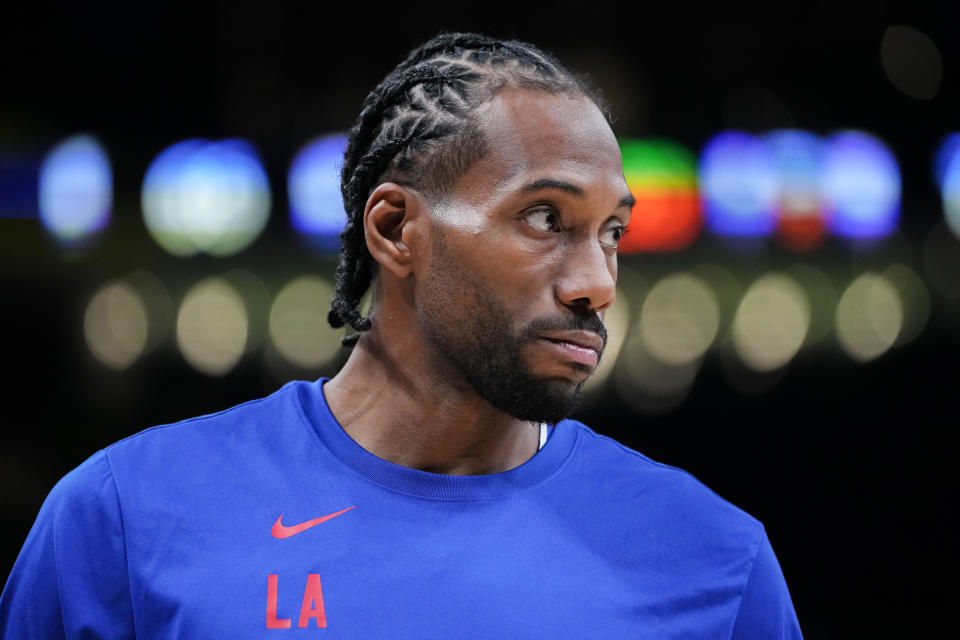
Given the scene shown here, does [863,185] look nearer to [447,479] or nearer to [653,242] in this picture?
[653,242]

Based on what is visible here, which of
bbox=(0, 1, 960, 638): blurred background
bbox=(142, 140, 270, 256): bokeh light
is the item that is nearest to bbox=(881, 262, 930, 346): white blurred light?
bbox=(0, 1, 960, 638): blurred background

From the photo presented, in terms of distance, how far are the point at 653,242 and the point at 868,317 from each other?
1.47 metres

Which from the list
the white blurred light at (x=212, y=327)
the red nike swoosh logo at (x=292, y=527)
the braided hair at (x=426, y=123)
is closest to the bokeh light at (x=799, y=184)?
the white blurred light at (x=212, y=327)

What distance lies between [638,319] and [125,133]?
3.48 m

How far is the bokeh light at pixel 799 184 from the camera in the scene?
6.84 metres

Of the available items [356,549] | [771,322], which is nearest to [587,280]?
[356,549]

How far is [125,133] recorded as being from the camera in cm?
651

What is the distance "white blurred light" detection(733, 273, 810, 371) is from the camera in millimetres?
7176

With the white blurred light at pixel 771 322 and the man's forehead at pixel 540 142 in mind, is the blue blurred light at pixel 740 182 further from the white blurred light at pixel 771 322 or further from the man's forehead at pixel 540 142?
the man's forehead at pixel 540 142

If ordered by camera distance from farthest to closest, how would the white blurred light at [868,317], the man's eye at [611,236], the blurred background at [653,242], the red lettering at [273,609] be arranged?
1. the white blurred light at [868,317]
2. the blurred background at [653,242]
3. the man's eye at [611,236]
4. the red lettering at [273,609]

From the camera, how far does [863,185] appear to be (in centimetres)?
681

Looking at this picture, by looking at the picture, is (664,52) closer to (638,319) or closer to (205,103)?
(638,319)

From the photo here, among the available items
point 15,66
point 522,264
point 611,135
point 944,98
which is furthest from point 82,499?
point 944,98

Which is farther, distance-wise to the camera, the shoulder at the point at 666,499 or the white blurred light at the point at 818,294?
the white blurred light at the point at 818,294
